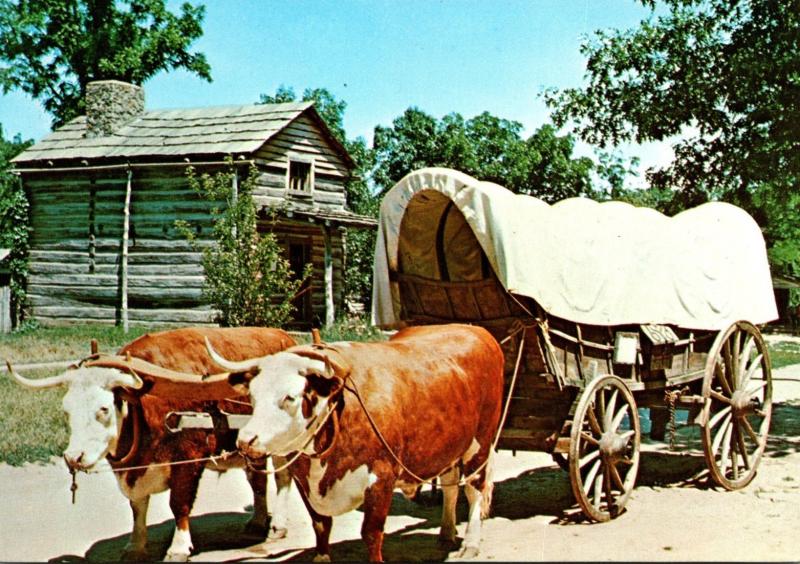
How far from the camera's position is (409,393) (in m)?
5.45

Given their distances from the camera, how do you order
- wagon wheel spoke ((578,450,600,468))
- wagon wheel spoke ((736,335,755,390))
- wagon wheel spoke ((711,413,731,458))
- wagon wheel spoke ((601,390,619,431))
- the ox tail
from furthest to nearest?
wagon wheel spoke ((736,335,755,390))
wagon wheel spoke ((711,413,731,458))
wagon wheel spoke ((601,390,619,431))
wagon wheel spoke ((578,450,600,468))
the ox tail

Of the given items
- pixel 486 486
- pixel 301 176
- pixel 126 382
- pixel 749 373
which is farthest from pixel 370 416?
pixel 301 176

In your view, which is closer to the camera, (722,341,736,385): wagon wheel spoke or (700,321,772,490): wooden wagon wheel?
(700,321,772,490): wooden wagon wheel

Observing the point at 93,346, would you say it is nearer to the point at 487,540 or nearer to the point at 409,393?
the point at 409,393

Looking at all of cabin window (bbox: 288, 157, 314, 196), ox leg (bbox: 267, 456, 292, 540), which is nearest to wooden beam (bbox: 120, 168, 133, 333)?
cabin window (bbox: 288, 157, 314, 196)

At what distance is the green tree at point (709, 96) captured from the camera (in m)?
11.6

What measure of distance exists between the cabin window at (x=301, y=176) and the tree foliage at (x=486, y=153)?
→ 32.9 feet

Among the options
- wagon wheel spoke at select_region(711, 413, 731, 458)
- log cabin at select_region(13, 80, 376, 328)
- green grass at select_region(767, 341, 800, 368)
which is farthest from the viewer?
green grass at select_region(767, 341, 800, 368)

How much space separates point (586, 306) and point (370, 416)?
10.2 ft

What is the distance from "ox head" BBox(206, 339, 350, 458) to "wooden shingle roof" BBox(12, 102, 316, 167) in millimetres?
17238

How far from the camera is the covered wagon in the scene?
7.12m

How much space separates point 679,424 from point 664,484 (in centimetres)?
442

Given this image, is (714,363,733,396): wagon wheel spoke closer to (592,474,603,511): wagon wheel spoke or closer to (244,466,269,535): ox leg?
(592,474,603,511): wagon wheel spoke

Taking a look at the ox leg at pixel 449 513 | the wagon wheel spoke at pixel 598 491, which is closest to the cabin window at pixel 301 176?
the wagon wheel spoke at pixel 598 491
